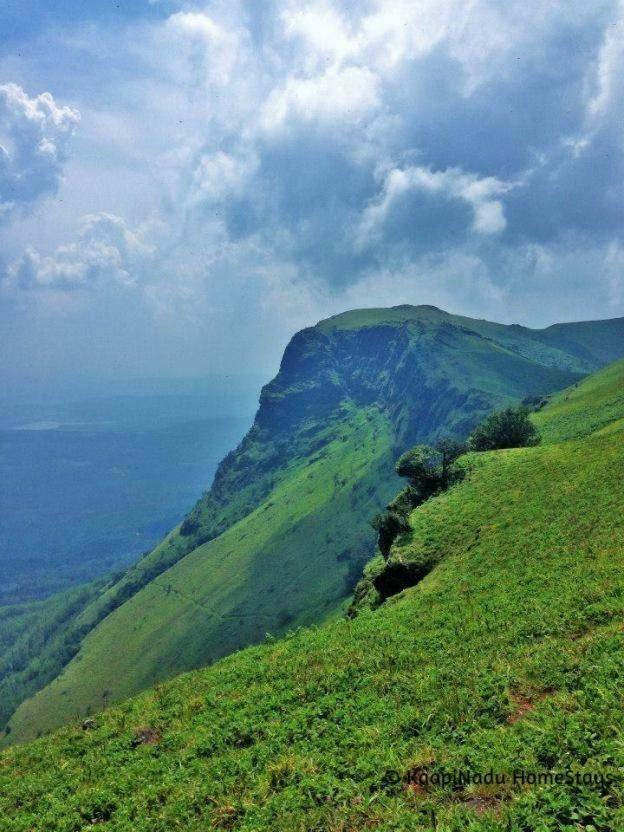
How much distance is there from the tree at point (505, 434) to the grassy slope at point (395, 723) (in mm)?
48136

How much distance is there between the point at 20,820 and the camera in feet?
64.0

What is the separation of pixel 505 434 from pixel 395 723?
72.7 m

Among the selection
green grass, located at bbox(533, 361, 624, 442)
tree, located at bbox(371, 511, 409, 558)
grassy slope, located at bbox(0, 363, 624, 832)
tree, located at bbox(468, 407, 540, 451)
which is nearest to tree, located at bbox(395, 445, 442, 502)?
tree, located at bbox(371, 511, 409, 558)

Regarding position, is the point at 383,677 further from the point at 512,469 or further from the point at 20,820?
the point at 512,469

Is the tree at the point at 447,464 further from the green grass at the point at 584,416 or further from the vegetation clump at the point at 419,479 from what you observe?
the green grass at the point at 584,416

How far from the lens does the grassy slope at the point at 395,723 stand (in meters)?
14.2

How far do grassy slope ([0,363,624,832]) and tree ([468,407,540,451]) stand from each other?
48.1m

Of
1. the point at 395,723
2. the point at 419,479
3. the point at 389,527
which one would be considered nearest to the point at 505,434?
the point at 419,479

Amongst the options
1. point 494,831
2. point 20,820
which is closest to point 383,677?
point 494,831

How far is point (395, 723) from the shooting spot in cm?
1884

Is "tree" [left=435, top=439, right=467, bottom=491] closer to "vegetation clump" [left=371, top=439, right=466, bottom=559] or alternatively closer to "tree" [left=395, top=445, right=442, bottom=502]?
"vegetation clump" [left=371, top=439, right=466, bottom=559]

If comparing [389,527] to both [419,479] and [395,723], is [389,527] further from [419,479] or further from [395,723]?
[395,723]

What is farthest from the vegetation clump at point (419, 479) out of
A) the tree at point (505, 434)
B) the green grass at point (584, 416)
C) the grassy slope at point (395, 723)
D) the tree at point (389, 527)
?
the green grass at point (584, 416)

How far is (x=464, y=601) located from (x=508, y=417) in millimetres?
62101
